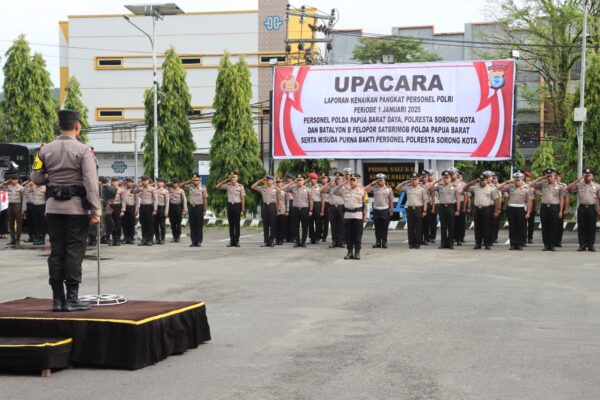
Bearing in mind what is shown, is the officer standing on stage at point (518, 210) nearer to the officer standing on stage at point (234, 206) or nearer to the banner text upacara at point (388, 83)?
the banner text upacara at point (388, 83)

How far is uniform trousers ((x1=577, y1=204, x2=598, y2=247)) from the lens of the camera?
19.5 metres

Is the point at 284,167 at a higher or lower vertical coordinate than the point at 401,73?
lower

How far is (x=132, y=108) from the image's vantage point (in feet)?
207

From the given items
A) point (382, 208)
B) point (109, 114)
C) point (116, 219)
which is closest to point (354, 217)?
point (382, 208)

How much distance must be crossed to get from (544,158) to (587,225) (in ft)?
105

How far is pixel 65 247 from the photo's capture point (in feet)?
25.1

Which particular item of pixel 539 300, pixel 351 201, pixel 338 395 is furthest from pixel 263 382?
pixel 351 201

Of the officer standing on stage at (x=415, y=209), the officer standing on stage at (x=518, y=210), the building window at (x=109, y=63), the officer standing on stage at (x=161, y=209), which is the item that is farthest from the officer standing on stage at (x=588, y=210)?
the building window at (x=109, y=63)

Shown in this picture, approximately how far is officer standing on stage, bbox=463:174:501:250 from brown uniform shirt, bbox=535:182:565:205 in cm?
106

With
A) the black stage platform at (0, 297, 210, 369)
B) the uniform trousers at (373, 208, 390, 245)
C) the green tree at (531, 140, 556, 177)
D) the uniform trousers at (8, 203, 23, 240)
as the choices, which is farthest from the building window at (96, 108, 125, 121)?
the black stage platform at (0, 297, 210, 369)

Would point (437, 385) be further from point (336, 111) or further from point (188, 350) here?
point (336, 111)

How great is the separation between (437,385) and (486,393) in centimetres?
38

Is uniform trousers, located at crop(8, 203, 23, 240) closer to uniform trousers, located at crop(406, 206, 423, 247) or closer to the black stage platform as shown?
uniform trousers, located at crop(406, 206, 423, 247)

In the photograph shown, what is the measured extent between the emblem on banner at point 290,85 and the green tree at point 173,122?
36.7ft
